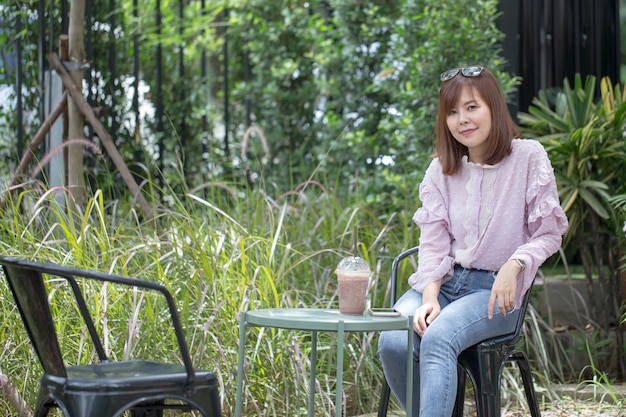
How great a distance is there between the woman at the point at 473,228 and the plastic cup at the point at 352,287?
0.73 ft

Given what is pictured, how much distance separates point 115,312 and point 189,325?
0.27 meters

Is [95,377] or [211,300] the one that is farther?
[211,300]

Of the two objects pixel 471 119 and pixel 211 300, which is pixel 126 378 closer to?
pixel 211 300

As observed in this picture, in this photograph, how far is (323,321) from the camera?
2350mm

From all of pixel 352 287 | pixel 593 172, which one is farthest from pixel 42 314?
pixel 593 172

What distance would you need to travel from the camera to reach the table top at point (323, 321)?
7.71 ft

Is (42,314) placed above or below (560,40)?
below

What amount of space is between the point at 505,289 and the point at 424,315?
10.1 inches

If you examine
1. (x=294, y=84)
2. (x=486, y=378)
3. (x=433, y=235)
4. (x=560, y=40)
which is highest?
(x=560, y=40)

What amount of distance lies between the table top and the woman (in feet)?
0.66

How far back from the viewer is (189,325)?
3348 mm

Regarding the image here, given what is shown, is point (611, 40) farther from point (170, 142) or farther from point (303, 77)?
point (170, 142)

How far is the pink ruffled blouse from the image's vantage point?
2.80m

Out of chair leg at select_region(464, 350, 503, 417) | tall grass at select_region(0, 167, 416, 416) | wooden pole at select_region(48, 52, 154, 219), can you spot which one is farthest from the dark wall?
chair leg at select_region(464, 350, 503, 417)
